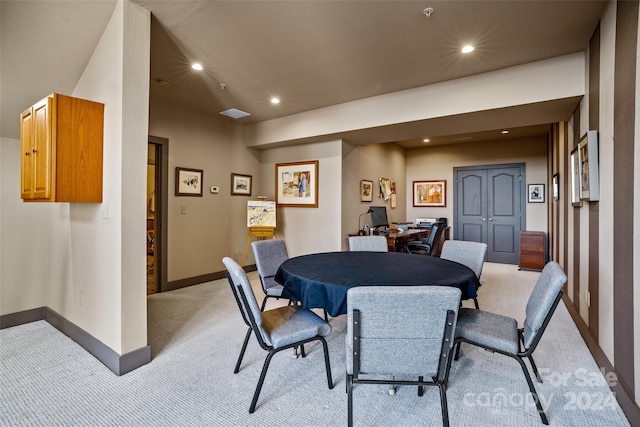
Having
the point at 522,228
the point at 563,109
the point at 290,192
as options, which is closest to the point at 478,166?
the point at 522,228

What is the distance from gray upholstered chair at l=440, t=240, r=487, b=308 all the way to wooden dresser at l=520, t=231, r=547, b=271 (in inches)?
137

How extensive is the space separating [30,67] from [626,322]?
15.6ft

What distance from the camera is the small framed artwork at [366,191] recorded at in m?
5.47

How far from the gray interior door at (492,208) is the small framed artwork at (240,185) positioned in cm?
483

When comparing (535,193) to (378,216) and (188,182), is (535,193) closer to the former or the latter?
(378,216)

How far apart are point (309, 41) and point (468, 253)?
252 cm

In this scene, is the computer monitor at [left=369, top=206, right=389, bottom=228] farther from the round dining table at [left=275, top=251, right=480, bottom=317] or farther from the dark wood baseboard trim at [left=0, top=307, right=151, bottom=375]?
the dark wood baseboard trim at [left=0, top=307, right=151, bottom=375]

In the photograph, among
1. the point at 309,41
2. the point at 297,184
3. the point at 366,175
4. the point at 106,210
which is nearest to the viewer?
the point at 106,210

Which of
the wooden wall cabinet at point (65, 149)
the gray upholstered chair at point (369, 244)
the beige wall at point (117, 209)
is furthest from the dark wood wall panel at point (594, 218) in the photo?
the wooden wall cabinet at point (65, 149)

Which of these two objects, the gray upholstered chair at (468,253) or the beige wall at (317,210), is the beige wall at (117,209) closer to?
the gray upholstered chair at (468,253)

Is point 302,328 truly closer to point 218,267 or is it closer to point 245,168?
point 218,267

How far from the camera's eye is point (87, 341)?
252 centimetres

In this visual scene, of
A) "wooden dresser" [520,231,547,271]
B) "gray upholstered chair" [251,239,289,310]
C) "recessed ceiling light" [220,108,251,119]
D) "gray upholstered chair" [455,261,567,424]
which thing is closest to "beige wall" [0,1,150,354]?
"gray upholstered chair" [251,239,289,310]

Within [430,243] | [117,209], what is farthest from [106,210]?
[430,243]
